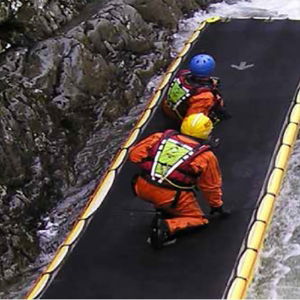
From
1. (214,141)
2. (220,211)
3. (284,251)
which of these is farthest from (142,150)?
(284,251)

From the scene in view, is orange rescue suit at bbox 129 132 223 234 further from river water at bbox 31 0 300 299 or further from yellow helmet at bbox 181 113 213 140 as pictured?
river water at bbox 31 0 300 299

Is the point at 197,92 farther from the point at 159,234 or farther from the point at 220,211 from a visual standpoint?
the point at 159,234

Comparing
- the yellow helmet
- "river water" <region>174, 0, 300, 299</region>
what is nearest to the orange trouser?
the yellow helmet

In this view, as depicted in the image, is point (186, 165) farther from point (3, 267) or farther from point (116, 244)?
point (3, 267)

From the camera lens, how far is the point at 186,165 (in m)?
5.01

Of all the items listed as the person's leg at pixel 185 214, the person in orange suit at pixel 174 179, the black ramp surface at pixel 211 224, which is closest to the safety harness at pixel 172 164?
the person in orange suit at pixel 174 179

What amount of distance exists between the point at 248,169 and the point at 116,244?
1389 millimetres

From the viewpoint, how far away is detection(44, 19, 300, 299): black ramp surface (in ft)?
16.0

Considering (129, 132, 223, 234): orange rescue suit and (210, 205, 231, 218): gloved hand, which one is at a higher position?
(129, 132, 223, 234): orange rescue suit

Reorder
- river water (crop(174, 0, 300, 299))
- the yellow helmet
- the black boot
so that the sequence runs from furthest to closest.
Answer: river water (crop(174, 0, 300, 299)) < the yellow helmet < the black boot

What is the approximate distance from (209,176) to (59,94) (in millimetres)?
2720

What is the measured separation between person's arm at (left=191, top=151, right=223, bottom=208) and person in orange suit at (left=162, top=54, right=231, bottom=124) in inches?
49.8

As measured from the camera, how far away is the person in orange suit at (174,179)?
5.02 m

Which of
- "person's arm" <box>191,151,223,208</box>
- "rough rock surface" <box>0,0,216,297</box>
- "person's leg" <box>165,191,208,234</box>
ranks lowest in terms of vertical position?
"rough rock surface" <box>0,0,216,297</box>
